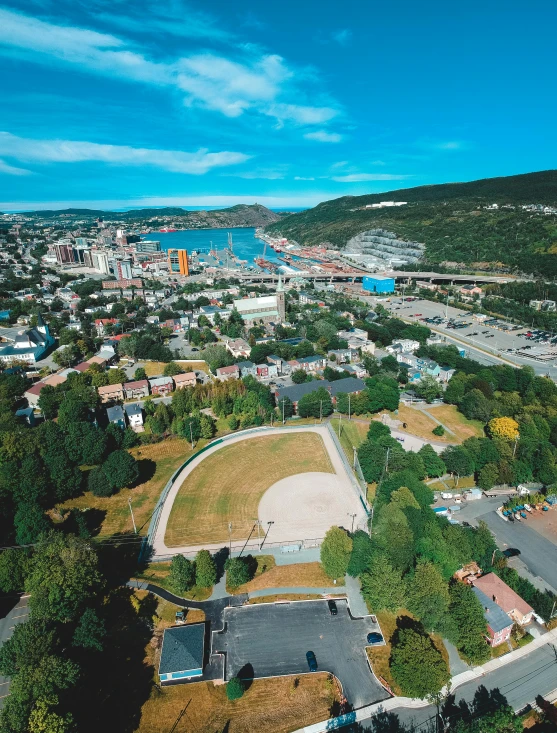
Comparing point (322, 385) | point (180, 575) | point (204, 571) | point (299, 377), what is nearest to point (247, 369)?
point (299, 377)

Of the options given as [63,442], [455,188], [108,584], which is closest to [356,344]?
[63,442]

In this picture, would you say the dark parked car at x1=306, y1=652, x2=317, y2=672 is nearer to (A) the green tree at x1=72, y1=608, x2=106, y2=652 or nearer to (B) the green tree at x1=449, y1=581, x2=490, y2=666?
(B) the green tree at x1=449, y1=581, x2=490, y2=666

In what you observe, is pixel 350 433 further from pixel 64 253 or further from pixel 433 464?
pixel 64 253

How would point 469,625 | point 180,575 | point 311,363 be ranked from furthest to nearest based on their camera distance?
point 311,363 → point 180,575 → point 469,625

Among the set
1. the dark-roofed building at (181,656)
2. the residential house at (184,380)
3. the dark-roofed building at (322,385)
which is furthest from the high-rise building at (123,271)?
the dark-roofed building at (181,656)

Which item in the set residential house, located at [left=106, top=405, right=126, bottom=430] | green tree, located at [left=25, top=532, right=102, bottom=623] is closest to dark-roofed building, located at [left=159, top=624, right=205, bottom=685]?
green tree, located at [left=25, top=532, right=102, bottom=623]
